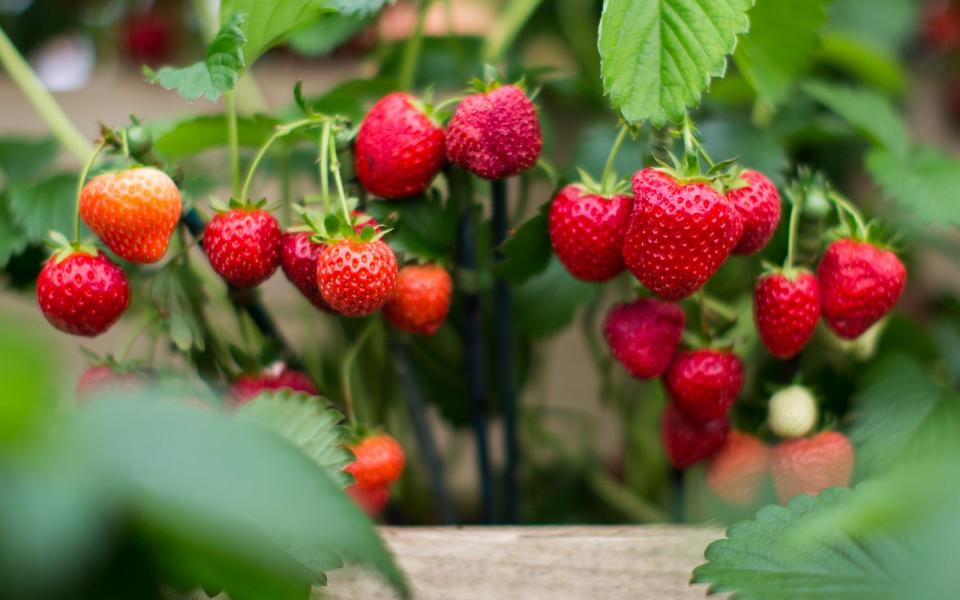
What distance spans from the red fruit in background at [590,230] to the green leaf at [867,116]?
415 millimetres

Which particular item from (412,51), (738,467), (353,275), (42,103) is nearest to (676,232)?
(353,275)

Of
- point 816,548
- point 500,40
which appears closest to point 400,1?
point 500,40

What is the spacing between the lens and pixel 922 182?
0.82m

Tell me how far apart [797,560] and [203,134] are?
518mm

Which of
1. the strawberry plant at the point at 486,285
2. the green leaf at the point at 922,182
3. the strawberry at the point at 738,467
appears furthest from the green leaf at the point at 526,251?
the green leaf at the point at 922,182

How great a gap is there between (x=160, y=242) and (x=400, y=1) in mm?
698

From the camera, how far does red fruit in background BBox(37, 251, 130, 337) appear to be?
1.85ft

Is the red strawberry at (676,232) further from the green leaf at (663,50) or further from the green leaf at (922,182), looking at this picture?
the green leaf at (922,182)

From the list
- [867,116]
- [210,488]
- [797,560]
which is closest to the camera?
[210,488]

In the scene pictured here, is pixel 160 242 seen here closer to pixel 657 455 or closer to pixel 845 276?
Result: pixel 845 276

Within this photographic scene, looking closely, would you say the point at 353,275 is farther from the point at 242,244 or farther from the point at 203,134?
the point at 203,134

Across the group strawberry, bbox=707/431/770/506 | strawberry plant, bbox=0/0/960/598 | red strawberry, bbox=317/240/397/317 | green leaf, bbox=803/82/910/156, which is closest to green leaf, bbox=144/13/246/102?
strawberry plant, bbox=0/0/960/598

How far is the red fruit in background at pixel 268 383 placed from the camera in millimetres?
649

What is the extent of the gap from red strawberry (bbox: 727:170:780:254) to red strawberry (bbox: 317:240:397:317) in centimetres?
20
